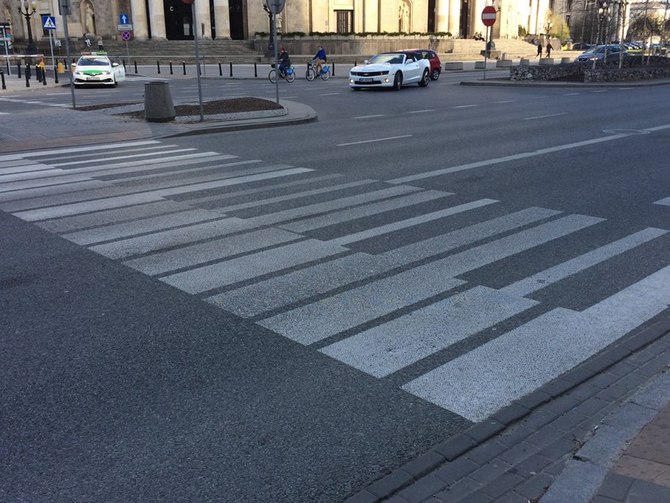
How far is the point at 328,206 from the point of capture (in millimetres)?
9312

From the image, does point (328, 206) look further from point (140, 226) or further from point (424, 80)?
point (424, 80)

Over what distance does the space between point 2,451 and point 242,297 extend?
256 cm

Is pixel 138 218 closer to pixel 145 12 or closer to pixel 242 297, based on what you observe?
pixel 242 297

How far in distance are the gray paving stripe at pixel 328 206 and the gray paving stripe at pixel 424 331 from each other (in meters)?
3.28

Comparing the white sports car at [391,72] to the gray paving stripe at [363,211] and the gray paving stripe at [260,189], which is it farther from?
the gray paving stripe at [363,211]

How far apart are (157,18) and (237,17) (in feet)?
35.7

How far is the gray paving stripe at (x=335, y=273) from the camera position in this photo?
5.95m

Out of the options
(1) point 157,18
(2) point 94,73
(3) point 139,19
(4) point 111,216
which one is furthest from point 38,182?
(3) point 139,19

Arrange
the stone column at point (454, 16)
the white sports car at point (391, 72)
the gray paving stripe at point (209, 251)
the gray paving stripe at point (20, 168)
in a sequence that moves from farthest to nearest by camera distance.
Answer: the stone column at point (454, 16) < the white sports car at point (391, 72) < the gray paving stripe at point (20, 168) < the gray paving stripe at point (209, 251)

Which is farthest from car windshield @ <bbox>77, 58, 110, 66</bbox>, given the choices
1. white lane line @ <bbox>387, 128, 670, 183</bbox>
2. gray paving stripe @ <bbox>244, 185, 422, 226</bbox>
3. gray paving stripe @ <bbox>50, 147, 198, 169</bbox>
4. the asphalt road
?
gray paving stripe @ <bbox>244, 185, 422, 226</bbox>

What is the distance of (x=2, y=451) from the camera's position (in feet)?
12.5

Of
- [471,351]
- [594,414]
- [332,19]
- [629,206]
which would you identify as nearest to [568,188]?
[629,206]

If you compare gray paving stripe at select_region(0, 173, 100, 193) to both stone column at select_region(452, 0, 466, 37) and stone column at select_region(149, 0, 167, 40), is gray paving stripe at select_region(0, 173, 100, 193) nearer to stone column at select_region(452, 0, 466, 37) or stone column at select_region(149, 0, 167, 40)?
stone column at select_region(149, 0, 167, 40)

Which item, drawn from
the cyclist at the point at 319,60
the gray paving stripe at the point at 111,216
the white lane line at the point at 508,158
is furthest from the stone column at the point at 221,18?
the gray paving stripe at the point at 111,216
